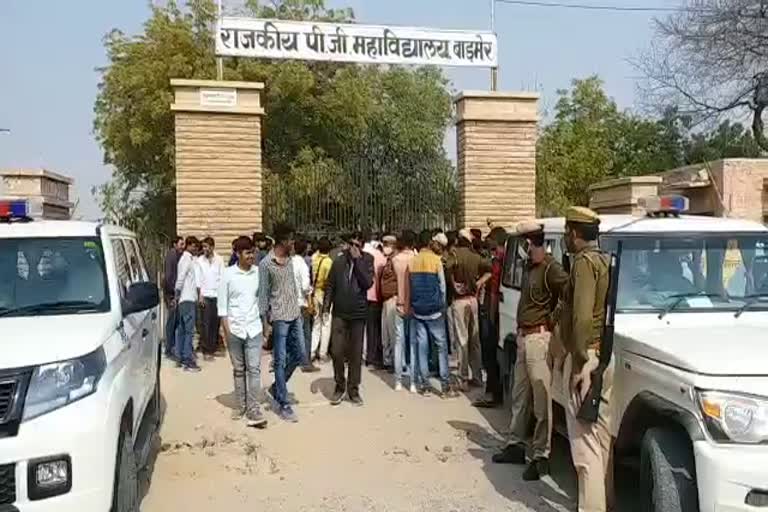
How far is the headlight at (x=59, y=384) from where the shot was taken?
379cm

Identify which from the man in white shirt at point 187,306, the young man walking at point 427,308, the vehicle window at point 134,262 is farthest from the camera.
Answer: the man in white shirt at point 187,306

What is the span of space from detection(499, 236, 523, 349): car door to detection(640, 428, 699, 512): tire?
2861 millimetres

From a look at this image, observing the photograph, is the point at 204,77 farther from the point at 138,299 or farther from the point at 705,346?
the point at 705,346

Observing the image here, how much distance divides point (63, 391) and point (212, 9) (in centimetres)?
1766

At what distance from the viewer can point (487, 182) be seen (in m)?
12.6

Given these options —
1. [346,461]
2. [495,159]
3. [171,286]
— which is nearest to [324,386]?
[346,461]

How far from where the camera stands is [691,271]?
17.8 feet

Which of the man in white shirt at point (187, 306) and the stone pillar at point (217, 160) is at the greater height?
the stone pillar at point (217, 160)

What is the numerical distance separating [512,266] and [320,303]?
3858 mm

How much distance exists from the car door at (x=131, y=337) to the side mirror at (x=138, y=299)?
2.2 inches

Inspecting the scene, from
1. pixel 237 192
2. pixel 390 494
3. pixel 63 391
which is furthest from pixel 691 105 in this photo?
pixel 63 391

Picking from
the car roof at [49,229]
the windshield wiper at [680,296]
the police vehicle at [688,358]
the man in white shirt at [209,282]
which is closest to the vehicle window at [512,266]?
the police vehicle at [688,358]

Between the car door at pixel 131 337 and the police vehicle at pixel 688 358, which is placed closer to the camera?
the police vehicle at pixel 688 358

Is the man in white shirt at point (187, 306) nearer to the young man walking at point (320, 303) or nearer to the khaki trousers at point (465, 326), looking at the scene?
the young man walking at point (320, 303)
